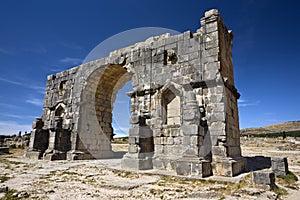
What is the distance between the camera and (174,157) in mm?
6664

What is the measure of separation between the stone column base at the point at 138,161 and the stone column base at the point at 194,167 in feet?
4.75

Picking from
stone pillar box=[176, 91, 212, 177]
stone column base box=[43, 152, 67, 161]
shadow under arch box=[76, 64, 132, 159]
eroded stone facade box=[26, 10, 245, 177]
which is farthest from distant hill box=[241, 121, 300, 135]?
stone pillar box=[176, 91, 212, 177]

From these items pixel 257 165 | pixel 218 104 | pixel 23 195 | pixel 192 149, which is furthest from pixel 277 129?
pixel 23 195

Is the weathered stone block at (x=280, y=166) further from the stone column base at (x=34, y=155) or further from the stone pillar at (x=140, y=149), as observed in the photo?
the stone column base at (x=34, y=155)

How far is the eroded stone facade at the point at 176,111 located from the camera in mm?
6082

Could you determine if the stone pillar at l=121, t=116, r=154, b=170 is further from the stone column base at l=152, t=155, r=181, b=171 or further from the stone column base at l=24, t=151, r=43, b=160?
the stone column base at l=24, t=151, r=43, b=160

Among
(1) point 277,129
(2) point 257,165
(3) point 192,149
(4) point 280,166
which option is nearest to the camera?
(3) point 192,149

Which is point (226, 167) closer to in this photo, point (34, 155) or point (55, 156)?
point (55, 156)

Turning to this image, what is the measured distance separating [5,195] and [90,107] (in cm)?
744

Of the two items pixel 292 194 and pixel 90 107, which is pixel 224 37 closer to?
pixel 292 194

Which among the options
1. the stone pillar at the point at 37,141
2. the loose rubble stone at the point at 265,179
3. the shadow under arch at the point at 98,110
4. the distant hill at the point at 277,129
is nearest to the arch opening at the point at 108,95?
the shadow under arch at the point at 98,110

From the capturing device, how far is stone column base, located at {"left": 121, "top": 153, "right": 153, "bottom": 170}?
6723 millimetres

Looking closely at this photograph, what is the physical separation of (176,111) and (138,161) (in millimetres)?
2120

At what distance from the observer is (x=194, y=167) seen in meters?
5.55
